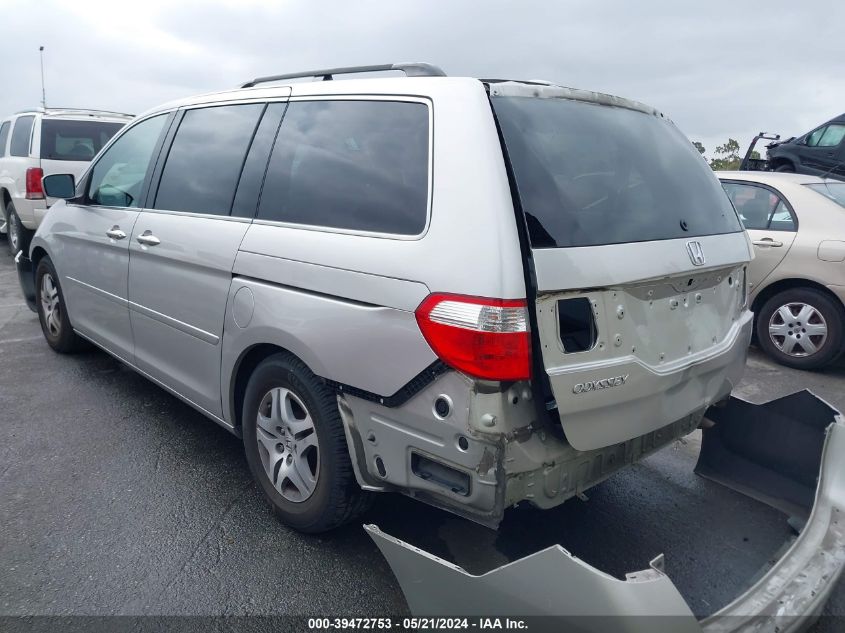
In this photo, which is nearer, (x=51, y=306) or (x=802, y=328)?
(x=51, y=306)

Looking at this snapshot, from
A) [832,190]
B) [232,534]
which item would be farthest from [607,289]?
[832,190]

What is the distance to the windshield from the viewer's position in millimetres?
5742

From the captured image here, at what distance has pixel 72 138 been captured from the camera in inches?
360

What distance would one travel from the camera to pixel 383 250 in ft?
A: 7.63

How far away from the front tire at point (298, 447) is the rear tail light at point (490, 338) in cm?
67

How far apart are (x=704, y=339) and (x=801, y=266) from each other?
354cm

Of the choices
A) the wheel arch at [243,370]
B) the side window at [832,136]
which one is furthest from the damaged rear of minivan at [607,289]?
the side window at [832,136]

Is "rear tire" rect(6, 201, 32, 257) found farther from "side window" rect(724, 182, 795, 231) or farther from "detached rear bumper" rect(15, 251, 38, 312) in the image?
"side window" rect(724, 182, 795, 231)

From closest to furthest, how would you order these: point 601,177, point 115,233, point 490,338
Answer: point 490,338, point 601,177, point 115,233

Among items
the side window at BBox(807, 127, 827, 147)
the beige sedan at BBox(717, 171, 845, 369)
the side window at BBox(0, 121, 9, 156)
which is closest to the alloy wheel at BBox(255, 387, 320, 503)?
the beige sedan at BBox(717, 171, 845, 369)

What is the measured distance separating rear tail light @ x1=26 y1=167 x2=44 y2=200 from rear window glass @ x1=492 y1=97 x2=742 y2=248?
8323 millimetres

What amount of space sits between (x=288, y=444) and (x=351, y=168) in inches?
45.6

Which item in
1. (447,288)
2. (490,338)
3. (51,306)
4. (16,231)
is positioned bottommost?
(16,231)

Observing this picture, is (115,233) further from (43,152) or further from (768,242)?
(43,152)
